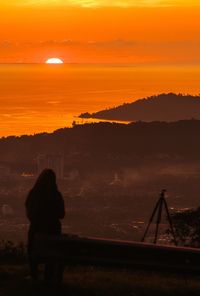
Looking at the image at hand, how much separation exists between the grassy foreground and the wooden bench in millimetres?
643

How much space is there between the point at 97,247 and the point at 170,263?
0.94 m

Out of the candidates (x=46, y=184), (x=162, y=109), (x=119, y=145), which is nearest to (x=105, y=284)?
(x=46, y=184)

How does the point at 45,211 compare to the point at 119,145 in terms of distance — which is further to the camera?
the point at 119,145

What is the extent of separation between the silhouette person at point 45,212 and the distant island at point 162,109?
131154mm

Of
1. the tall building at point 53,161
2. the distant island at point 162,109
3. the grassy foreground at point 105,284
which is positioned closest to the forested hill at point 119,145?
the tall building at point 53,161

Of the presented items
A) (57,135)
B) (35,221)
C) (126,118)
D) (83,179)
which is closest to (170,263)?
(35,221)

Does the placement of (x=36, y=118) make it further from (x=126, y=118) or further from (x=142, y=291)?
(x=142, y=291)

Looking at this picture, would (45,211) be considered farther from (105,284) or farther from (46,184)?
(105,284)

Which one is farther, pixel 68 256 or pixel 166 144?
pixel 166 144

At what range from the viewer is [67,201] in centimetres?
7356

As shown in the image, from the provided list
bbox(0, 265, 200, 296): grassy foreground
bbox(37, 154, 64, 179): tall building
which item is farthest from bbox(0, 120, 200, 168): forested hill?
bbox(0, 265, 200, 296): grassy foreground

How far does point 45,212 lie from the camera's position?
1019 cm

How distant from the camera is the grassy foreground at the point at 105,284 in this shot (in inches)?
403

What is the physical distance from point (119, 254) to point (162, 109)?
140m
